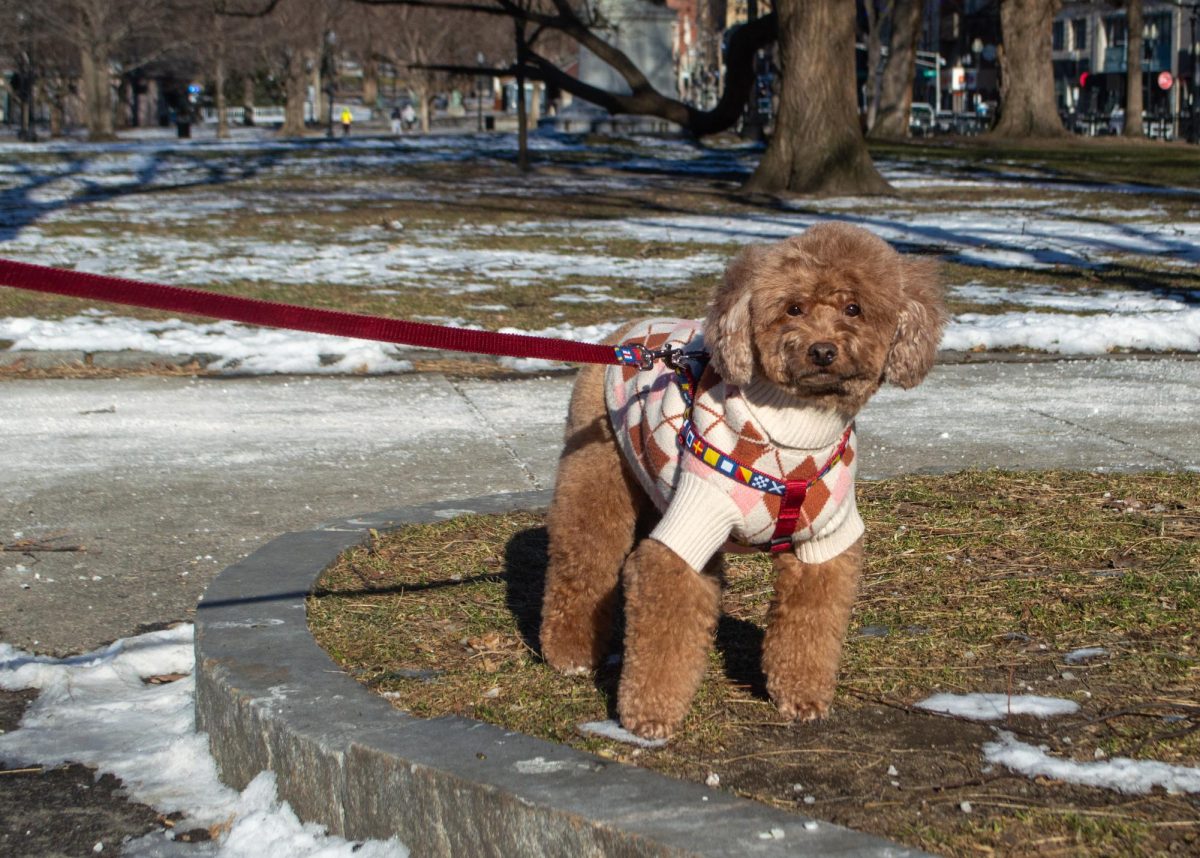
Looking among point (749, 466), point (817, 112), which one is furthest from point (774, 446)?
point (817, 112)

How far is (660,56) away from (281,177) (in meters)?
13.1

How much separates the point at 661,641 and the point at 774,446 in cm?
50

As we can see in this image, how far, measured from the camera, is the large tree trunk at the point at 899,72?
129 ft

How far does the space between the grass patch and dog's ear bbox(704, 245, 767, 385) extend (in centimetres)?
84

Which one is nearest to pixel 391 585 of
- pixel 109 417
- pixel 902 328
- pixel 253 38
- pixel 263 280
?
pixel 902 328

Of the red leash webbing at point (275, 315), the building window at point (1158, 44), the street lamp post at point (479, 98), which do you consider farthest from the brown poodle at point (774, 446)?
the building window at point (1158, 44)

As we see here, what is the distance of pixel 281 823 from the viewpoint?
336cm


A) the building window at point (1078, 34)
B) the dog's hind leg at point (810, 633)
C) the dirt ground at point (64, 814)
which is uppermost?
the building window at point (1078, 34)

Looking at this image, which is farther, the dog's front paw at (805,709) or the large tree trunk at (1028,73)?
the large tree trunk at (1028,73)

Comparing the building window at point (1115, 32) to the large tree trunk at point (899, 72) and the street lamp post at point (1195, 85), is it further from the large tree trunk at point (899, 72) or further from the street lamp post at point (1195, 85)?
the large tree trunk at point (899, 72)

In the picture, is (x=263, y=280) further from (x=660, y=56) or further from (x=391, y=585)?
(x=660, y=56)

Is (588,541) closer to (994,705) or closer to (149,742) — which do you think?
(994,705)

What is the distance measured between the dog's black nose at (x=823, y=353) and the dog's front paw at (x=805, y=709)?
0.84 m

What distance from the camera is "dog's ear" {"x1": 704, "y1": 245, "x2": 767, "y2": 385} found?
323cm
